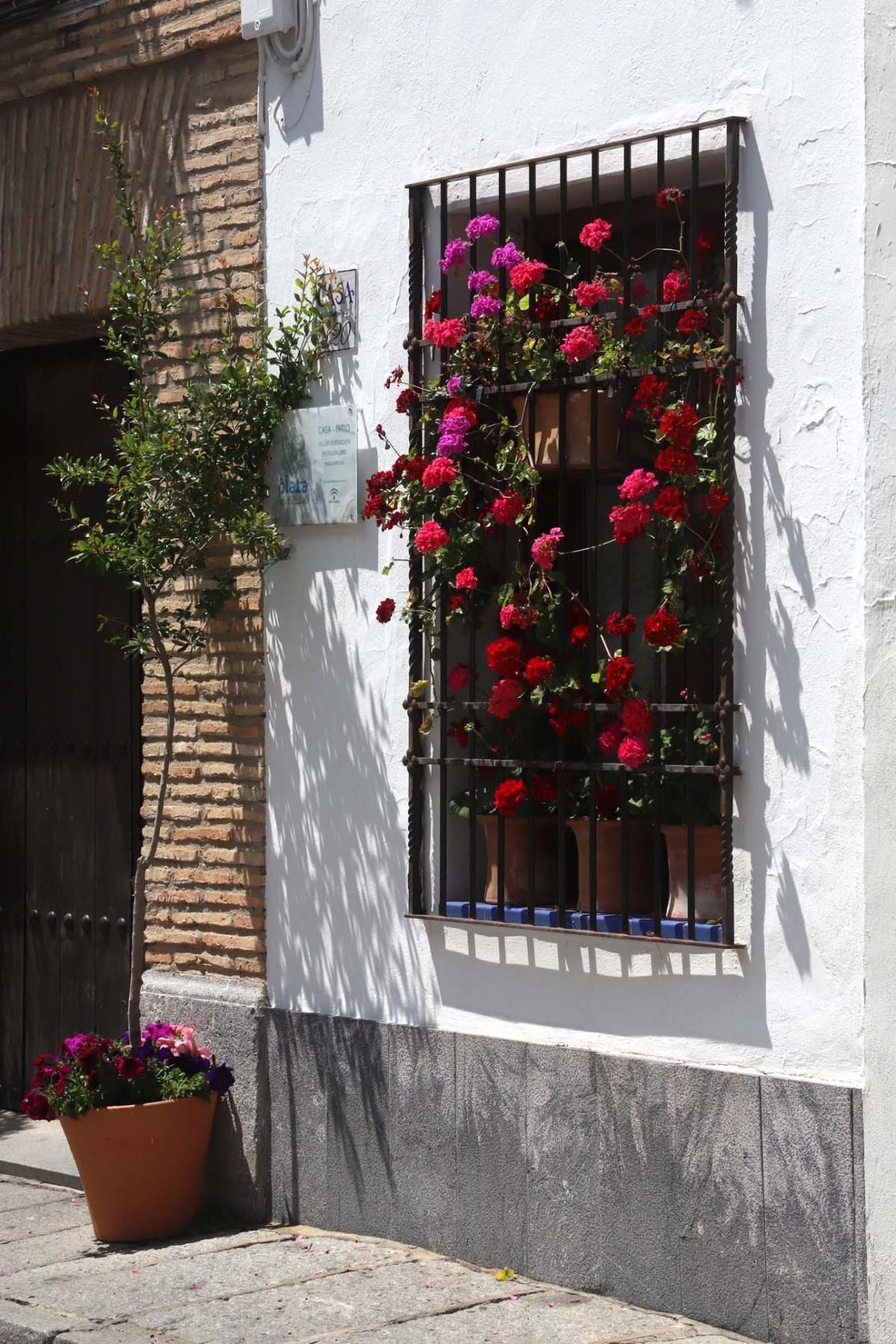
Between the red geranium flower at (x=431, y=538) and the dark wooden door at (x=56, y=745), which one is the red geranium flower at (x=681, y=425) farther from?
the dark wooden door at (x=56, y=745)

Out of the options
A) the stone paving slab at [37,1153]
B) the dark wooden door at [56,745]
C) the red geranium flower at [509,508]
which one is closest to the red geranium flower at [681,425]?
the red geranium flower at [509,508]

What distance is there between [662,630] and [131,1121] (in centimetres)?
231

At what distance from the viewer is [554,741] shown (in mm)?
5598

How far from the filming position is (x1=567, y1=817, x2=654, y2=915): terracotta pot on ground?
211 inches

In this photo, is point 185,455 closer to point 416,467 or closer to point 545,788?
point 416,467

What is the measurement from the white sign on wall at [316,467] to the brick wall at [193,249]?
1.02ft

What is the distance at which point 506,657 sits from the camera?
5359mm

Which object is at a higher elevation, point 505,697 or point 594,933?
point 505,697

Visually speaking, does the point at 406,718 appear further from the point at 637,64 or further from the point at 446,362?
the point at 637,64

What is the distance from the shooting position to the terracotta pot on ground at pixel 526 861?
219 inches

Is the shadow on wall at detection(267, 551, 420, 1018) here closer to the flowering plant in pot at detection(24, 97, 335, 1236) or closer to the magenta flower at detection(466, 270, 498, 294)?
the flowering plant in pot at detection(24, 97, 335, 1236)

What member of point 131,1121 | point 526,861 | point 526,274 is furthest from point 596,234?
point 131,1121

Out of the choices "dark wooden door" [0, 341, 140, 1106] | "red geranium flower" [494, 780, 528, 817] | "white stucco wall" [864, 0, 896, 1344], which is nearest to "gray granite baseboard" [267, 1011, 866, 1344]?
"white stucco wall" [864, 0, 896, 1344]

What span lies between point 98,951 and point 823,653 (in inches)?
139
